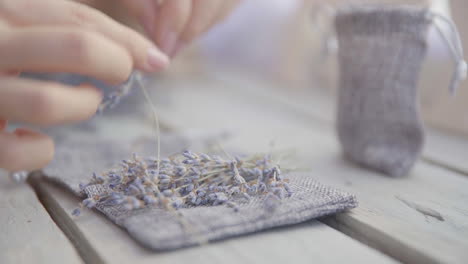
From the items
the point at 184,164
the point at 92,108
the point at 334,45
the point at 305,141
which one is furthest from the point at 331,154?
the point at 92,108

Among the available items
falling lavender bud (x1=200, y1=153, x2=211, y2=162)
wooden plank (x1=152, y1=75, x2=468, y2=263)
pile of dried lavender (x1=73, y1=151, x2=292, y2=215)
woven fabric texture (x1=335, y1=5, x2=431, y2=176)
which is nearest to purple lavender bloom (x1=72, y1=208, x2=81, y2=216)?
pile of dried lavender (x1=73, y1=151, x2=292, y2=215)

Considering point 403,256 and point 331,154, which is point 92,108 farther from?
point 331,154

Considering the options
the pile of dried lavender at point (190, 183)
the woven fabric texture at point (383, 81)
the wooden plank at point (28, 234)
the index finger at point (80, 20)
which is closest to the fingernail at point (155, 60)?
the index finger at point (80, 20)

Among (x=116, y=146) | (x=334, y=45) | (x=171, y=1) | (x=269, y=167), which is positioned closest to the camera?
(x=269, y=167)

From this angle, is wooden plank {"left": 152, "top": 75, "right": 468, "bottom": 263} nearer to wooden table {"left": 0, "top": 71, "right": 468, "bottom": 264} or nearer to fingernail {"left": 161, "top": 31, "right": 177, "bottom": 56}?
wooden table {"left": 0, "top": 71, "right": 468, "bottom": 264}

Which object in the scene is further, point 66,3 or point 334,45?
point 334,45

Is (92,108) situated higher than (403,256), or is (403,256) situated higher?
(92,108)
